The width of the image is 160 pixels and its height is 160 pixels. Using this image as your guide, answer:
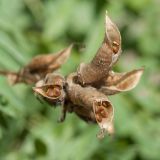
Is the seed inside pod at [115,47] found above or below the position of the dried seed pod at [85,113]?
above

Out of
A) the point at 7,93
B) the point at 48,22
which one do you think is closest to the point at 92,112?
the point at 7,93

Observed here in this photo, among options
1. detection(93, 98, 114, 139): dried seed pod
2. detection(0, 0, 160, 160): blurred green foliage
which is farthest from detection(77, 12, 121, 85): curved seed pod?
detection(0, 0, 160, 160): blurred green foliage

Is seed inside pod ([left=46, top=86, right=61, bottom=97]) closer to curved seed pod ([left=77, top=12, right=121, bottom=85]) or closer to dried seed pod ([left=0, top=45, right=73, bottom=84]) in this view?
curved seed pod ([left=77, top=12, right=121, bottom=85])

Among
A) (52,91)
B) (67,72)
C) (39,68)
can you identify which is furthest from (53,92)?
(67,72)

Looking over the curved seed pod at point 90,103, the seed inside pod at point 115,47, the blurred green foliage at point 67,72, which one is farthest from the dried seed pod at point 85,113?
the blurred green foliage at point 67,72

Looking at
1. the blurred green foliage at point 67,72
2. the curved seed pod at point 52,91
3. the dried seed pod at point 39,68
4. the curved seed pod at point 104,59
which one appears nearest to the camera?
the curved seed pod at point 104,59

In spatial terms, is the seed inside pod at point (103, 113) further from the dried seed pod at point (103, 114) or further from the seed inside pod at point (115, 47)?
the seed inside pod at point (115, 47)
